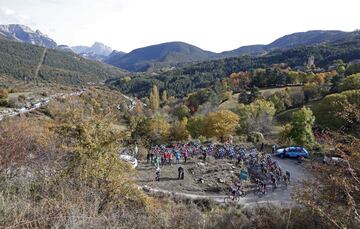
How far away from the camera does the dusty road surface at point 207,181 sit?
21.1 m

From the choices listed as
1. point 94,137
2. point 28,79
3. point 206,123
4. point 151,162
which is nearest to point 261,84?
point 206,123

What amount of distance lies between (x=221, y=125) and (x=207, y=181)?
27.3m

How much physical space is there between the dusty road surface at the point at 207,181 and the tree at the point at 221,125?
72.8ft

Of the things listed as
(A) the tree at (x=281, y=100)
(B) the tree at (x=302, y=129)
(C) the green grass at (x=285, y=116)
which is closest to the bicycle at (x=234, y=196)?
(B) the tree at (x=302, y=129)

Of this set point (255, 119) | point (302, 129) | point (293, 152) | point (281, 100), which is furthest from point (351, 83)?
point (293, 152)

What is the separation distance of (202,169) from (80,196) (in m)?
19.8

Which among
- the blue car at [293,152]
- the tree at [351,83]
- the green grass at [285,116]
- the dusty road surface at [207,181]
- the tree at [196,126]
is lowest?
the green grass at [285,116]

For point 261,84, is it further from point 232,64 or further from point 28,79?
point 28,79

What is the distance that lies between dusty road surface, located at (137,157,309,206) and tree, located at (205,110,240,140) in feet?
72.8

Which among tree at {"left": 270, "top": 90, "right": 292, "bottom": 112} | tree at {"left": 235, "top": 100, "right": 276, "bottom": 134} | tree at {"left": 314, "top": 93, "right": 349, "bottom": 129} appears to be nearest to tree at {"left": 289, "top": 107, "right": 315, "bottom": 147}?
tree at {"left": 314, "top": 93, "right": 349, "bottom": 129}

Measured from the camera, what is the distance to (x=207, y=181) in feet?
77.7

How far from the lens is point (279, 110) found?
78.1m

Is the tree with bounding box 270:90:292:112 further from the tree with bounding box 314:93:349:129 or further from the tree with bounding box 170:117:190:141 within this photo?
the tree with bounding box 170:117:190:141

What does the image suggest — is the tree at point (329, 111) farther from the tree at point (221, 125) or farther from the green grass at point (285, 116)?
the tree at point (221, 125)
